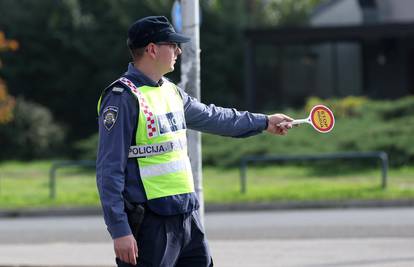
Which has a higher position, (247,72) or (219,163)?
(247,72)

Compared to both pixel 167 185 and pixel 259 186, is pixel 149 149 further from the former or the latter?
pixel 259 186

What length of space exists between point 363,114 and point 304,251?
14.0 m

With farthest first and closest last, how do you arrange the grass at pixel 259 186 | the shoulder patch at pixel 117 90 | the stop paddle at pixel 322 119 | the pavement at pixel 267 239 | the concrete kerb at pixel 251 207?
1. the grass at pixel 259 186
2. the concrete kerb at pixel 251 207
3. the pavement at pixel 267 239
4. the stop paddle at pixel 322 119
5. the shoulder patch at pixel 117 90

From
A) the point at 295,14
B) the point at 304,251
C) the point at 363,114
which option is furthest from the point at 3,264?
the point at 295,14

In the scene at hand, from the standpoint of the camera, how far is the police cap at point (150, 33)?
4965 millimetres

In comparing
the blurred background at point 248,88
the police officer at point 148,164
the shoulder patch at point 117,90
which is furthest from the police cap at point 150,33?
the blurred background at point 248,88

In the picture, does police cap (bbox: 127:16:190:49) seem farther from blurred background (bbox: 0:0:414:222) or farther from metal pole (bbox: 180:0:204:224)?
blurred background (bbox: 0:0:414:222)

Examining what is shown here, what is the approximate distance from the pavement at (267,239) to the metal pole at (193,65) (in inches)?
47.1

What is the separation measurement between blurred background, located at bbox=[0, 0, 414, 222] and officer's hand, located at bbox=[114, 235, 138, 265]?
1153cm

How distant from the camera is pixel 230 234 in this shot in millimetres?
12938

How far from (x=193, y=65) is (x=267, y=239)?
12.1 feet

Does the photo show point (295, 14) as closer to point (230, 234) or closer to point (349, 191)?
point (349, 191)

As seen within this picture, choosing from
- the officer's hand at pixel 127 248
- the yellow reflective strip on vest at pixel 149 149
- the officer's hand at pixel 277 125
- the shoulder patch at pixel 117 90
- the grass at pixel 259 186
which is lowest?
the officer's hand at pixel 127 248

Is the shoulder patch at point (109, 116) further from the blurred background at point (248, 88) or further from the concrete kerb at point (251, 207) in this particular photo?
the blurred background at point (248, 88)
